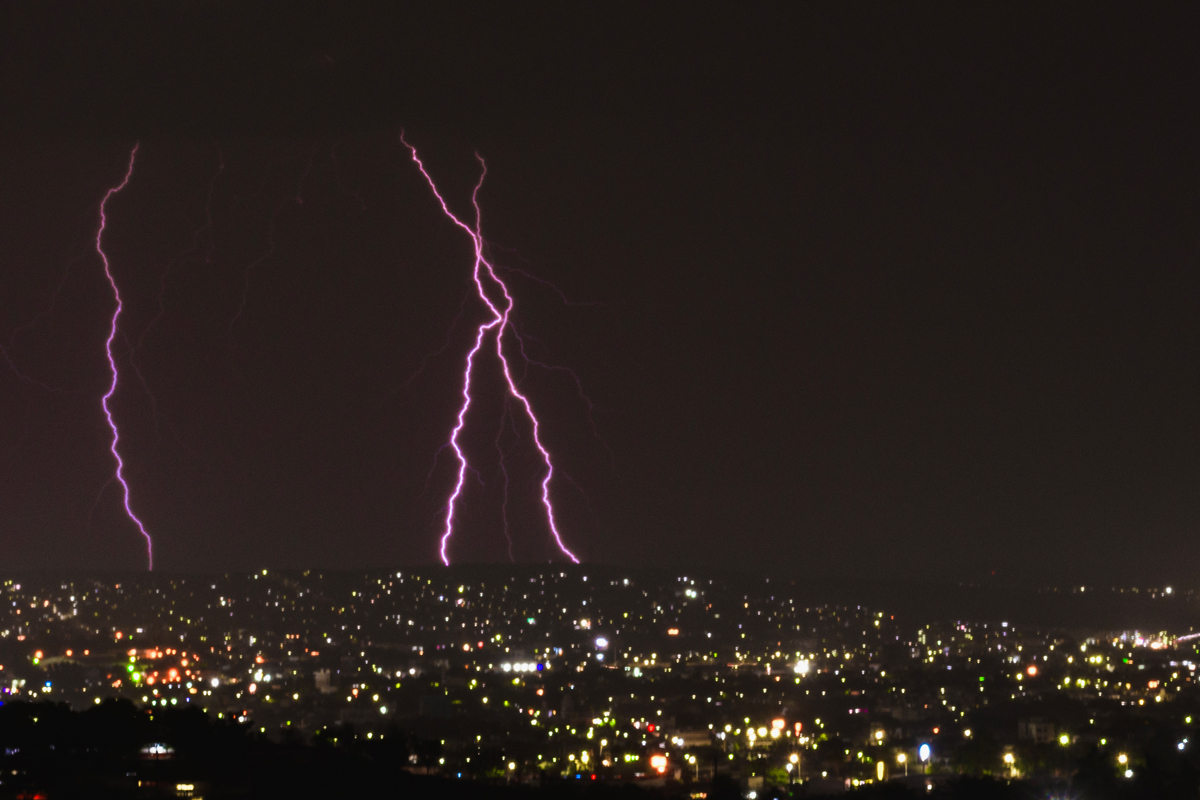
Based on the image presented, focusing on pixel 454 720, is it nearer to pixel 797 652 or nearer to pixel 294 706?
pixel 294 706

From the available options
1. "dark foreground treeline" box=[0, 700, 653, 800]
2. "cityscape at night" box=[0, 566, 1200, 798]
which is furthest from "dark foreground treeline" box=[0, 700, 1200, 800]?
"cityscape at night" box=[0, 566, 1200, 798]

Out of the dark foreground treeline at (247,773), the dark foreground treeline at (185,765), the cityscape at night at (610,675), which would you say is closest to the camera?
the dark foreground treeline at (185,765)

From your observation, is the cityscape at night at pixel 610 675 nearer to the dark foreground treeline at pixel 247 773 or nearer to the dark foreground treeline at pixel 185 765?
the dark foreground treeline at pixel 247 773

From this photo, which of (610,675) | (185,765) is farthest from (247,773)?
(610,675)

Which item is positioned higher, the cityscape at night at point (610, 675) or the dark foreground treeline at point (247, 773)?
the cityscape at night at point (610, 675)

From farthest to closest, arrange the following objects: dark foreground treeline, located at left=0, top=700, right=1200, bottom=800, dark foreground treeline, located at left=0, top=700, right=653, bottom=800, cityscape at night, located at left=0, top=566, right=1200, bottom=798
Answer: cityscape at night, located at left=0, top=566, right=1200, bottom=798, dark foreground treeline, located at left=0, top=700, right=1200, bottom=800, dark foreground treeline, located at left=0, top=700, right=653, bottom=800

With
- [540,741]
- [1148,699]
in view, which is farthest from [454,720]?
[1148,699]

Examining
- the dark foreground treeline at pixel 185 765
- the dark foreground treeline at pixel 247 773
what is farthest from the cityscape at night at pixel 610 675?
the dark foreground treeline at pixel 185 765

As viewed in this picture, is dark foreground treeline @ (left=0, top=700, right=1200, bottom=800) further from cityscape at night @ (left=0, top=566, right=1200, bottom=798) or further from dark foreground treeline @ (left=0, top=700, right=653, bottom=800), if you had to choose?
cityscape at night @ (left=0, top=566, right=1200, bottom=798)
